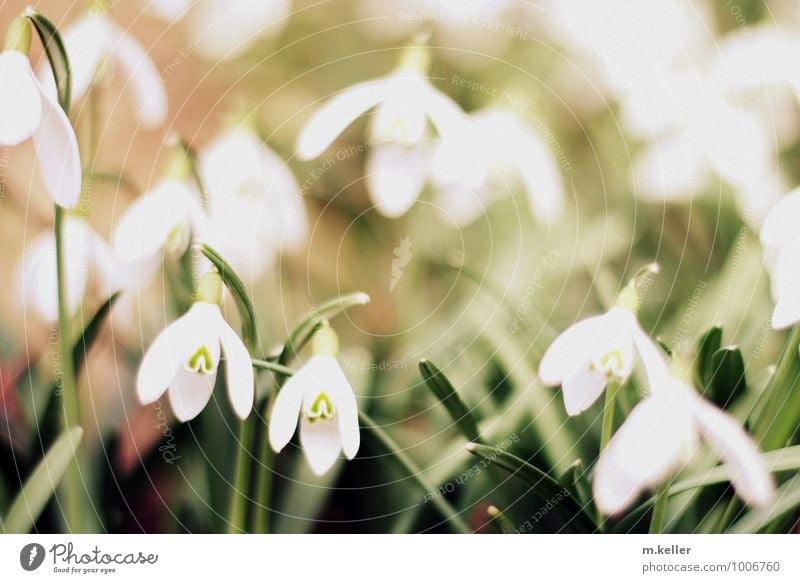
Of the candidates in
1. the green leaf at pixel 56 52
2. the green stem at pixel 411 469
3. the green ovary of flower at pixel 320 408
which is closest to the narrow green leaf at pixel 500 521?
the green stem at pixel 411 469

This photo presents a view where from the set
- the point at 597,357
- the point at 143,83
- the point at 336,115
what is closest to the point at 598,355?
the point at 597,357

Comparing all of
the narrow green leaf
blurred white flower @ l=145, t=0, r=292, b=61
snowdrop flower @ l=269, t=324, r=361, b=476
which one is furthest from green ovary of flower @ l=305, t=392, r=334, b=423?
blurred white flower @ l=145, t=0, r=292, b=61

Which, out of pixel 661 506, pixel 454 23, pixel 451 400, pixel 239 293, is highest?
pixel 454 23

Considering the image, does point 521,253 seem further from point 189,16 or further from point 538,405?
point 189,16

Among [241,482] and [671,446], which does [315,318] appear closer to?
[241,482]

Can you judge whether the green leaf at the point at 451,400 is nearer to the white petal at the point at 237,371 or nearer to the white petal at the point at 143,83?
the white petal at the point at 237,371

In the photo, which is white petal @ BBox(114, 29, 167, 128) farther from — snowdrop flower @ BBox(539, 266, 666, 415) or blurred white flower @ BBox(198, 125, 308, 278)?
snowdrop flower @ BBox(539, 266, 666, 415)
